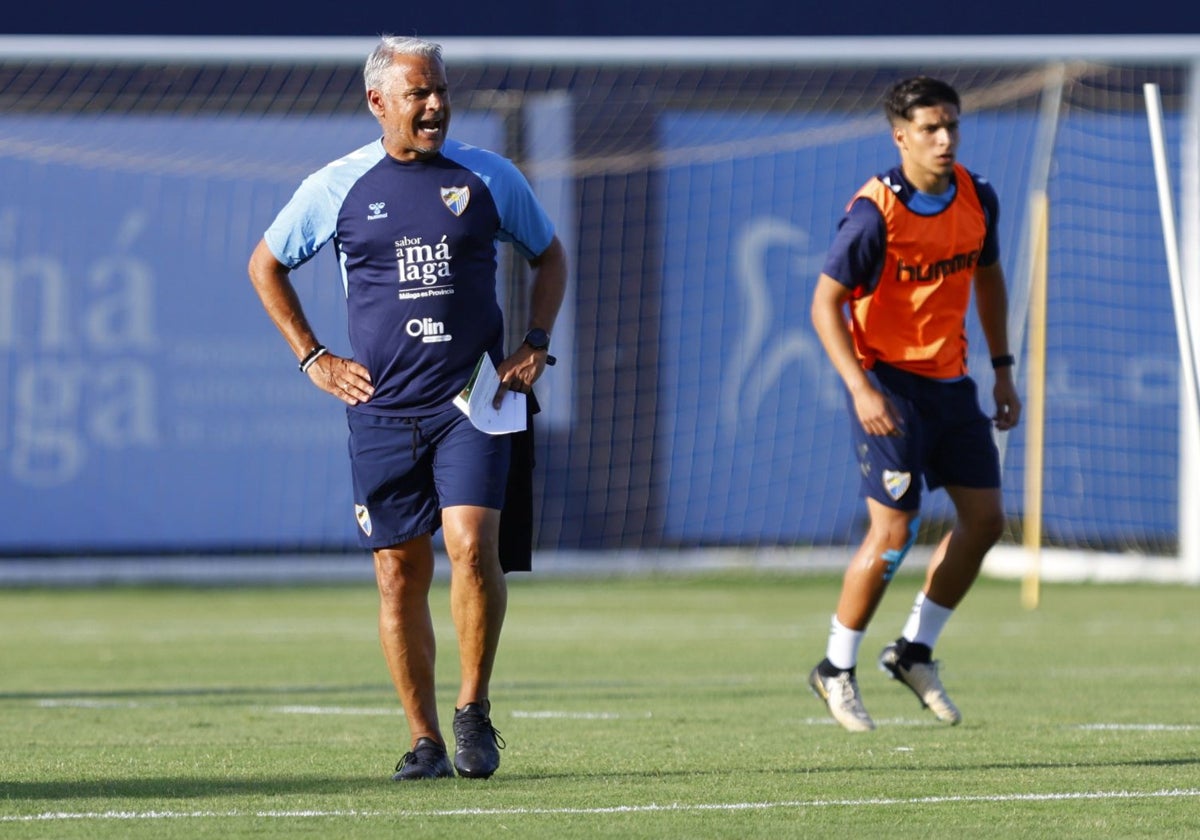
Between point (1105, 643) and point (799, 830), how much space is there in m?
6.53

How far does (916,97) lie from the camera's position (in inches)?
263

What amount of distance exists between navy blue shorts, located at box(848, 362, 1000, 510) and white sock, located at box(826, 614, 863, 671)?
434mm

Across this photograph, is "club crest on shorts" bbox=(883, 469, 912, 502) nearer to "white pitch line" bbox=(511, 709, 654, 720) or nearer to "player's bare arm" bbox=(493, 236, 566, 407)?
"white pitch line" bbox=(511, 709, 654, 720)

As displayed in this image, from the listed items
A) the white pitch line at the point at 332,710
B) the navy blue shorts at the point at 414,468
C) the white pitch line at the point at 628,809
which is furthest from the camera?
the white pitch line at the point at 332,710

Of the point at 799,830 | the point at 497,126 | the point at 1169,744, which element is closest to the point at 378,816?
the point at 799,830

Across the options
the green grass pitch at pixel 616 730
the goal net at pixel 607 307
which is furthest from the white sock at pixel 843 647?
the goal net at pixel 607 307

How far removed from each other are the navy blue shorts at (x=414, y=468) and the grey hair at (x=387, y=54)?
893 mm

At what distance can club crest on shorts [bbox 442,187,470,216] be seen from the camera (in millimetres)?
5574

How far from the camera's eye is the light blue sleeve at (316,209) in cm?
566

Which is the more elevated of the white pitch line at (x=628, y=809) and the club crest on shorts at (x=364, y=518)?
the club crest on shorts at (x=364, y=518)

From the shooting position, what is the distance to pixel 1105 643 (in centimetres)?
1066

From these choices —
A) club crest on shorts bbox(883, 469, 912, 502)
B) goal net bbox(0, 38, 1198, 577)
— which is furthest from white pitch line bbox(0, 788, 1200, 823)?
goal net bbox(0, 38, 1198, 577)

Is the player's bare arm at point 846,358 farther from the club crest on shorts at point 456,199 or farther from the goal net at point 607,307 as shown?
the goal net at point 607,307

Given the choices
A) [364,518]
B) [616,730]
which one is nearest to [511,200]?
[364,518]
